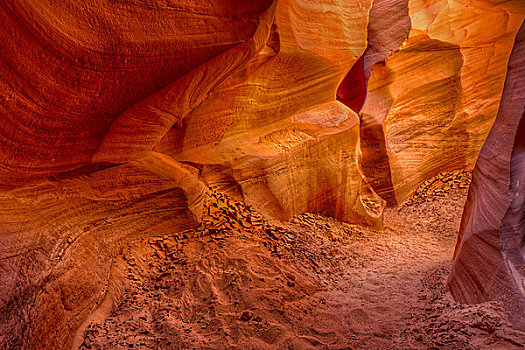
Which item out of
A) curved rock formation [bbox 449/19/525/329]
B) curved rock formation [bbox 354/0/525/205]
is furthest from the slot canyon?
curved rock formation [bbox 354/0/525/205]

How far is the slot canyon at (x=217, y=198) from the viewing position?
242cm

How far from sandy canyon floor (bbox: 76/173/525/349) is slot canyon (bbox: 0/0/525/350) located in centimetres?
2

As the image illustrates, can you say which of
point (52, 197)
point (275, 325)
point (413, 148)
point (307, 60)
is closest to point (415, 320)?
point (275, 325)

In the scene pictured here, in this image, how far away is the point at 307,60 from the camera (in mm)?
5258

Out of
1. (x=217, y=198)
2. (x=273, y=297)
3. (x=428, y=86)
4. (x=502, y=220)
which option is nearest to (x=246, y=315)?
(x=273, y=297)

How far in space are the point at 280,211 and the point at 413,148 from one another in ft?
14.1

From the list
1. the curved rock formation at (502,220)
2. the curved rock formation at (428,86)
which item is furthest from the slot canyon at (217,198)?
the curved rock formation at (428,86)

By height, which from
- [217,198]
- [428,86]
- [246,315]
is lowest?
[246,315]

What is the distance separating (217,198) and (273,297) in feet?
5.37

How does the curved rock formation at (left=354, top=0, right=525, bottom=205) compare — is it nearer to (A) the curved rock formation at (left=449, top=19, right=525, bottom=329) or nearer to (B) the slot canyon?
(B) the slot canyon

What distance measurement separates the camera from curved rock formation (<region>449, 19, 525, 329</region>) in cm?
244

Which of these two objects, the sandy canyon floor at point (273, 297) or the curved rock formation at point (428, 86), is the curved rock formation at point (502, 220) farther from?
the curved rock formation at point (428, 86)

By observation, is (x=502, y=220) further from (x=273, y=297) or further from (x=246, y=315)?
(x=246, y=315)

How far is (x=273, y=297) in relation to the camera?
3.35 m
